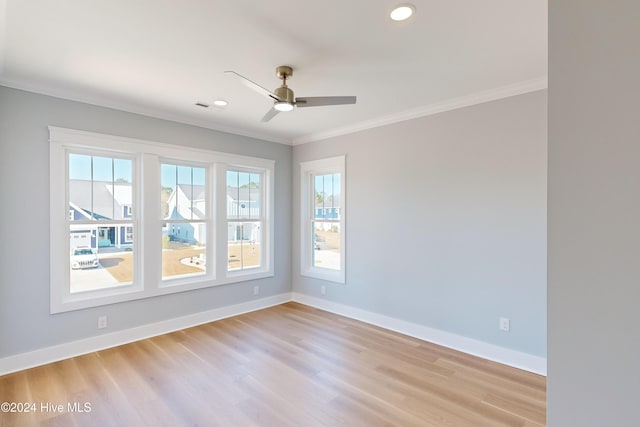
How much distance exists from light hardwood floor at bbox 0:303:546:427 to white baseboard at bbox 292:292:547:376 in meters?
0.11

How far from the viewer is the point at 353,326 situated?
411 cm

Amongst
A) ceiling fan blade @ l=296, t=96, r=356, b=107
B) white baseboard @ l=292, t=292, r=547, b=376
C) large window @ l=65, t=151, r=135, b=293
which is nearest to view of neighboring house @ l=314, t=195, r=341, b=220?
white baseboard @ l=292, t=292, r=547, b=376

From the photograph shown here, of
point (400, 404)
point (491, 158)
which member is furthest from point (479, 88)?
point (400, 404)

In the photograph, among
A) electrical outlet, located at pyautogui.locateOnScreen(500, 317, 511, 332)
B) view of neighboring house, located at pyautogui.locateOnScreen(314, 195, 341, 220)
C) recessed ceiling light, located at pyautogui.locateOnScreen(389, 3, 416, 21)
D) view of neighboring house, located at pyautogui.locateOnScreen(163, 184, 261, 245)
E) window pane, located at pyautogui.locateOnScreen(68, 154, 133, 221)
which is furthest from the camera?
view of neighboring house, located at pyautogui.locateOnScreen(314, 195, 341, 220)

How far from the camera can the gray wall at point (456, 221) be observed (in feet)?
9.77

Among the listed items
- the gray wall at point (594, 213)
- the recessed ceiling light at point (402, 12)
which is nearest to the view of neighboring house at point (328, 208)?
the recessed ceiling light at point (402, 12)

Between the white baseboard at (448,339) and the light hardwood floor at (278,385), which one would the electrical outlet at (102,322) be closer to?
the light hardwood floor at (278,385)

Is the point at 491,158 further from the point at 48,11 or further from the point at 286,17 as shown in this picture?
the point at 48,11

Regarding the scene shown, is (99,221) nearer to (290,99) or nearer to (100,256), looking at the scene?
(100,256)

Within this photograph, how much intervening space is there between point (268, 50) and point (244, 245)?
315 cm

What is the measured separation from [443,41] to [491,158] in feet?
4.79

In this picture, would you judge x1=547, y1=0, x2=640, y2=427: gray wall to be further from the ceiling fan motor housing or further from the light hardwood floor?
the ceiling fan motor housing

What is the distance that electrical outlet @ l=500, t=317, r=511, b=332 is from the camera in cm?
310

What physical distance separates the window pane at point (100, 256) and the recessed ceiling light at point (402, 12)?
354 cm
